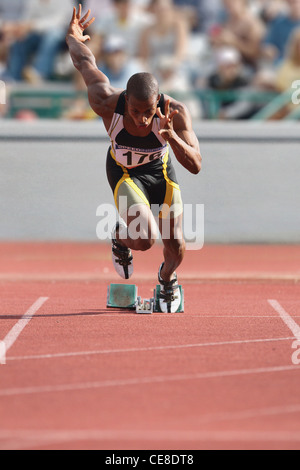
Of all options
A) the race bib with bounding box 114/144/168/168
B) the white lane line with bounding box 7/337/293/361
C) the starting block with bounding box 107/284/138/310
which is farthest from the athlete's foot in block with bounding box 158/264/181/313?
the white lane line with bounding box 7/337/293/361

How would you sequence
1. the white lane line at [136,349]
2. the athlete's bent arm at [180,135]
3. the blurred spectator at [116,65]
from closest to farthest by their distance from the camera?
the white lane line at [136,349] < the athlete's bent arm at [180,135] < the blurred spectator at [116,65]

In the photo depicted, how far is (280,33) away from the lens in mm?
15289

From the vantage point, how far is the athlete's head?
6.86 m

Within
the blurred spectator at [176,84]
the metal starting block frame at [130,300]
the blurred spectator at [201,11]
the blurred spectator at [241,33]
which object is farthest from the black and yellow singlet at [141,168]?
the blurred spectator at [201,11]

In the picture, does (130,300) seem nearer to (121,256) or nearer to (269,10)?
(121,256)

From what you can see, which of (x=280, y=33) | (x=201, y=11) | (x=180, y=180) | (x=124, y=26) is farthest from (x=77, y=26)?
(x=201, y=11)

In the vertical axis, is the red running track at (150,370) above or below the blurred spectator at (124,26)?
below

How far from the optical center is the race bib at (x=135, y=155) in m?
7.46

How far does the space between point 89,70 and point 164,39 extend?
812cm

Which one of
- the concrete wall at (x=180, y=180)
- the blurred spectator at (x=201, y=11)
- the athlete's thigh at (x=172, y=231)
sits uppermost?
the blurred spectator at (x=201, y=11)

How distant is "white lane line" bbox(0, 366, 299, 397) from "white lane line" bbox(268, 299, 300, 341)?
1.14m

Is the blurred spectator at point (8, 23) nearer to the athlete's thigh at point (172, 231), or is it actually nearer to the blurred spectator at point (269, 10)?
the blurred spectator at point (269, 10)

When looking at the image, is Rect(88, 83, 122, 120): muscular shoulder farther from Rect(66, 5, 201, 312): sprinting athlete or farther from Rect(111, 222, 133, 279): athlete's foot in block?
Rect(111, 222, 133, 279): athlete's foot in block
